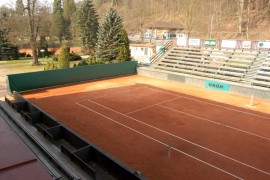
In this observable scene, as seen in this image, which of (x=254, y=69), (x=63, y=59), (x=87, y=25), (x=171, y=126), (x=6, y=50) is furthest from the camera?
(x=87, y=25)

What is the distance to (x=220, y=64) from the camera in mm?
28016

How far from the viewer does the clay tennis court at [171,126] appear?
1055 cm

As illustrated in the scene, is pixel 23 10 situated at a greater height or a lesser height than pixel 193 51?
greater

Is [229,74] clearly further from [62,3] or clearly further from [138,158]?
[62,3]

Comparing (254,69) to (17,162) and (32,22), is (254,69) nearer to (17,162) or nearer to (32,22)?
(17,162)

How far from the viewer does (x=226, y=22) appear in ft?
207

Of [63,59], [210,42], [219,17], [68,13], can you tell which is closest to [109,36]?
[63,59]

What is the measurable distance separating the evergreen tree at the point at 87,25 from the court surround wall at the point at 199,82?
88.7 feet

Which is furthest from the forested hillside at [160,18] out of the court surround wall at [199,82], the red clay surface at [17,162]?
the red clay surface at [17,162]

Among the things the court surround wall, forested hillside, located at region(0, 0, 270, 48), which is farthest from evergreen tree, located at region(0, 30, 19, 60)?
the court surround wall

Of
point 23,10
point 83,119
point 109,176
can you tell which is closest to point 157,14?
point 23,10

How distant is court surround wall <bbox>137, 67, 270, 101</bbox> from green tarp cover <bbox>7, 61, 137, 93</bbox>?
2769mm

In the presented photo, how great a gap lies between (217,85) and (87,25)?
1501 inches

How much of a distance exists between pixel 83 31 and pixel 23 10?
54.6 feet
